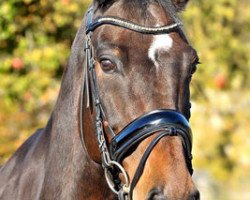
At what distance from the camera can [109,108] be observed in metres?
3.53

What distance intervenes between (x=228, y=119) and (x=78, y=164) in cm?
1156

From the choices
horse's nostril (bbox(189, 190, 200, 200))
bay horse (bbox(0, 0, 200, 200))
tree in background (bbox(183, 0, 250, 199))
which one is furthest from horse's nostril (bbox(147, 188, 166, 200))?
tree in background (bbox(183, 0, 250, 199))

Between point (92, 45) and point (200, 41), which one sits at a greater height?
point (92, 45)

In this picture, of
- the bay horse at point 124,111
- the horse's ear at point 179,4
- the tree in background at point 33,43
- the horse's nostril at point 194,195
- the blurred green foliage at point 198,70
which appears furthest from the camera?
the blurred green foliage at point 198,70

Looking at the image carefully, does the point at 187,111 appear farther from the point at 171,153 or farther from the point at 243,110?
the point at 243,110

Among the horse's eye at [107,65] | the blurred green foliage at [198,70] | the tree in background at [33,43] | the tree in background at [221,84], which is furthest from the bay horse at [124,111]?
the tree in background at [221,84]

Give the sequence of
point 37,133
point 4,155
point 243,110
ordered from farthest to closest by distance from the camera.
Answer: point 243,110, point 4,155, point 37,133

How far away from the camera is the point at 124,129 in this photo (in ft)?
11.3

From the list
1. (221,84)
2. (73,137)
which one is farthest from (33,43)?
(221,84)

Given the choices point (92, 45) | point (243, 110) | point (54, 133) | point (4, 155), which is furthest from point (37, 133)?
point (243, 110)

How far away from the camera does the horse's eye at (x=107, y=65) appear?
3.49 meters

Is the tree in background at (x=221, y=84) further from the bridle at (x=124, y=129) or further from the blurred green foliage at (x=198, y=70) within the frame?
the bridle at (x=124, y=129)

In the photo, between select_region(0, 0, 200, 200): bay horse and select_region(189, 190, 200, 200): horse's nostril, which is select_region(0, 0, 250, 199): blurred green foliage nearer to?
select_region(0, 0, 200, 200): bay horse

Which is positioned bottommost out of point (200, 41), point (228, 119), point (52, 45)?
point (228, 119)
